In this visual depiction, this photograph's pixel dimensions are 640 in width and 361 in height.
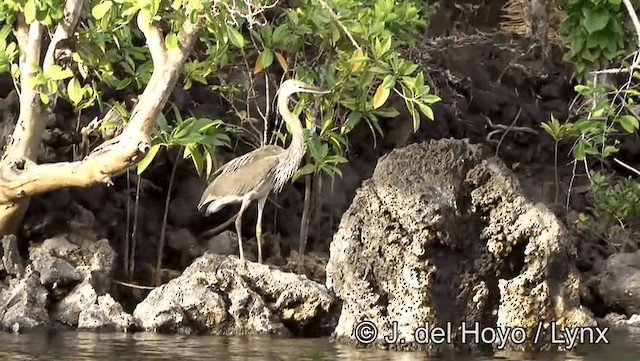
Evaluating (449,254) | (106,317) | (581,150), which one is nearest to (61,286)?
(106,317)

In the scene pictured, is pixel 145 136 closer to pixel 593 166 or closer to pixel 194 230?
pixel 194 230

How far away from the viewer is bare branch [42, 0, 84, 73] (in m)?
9.00

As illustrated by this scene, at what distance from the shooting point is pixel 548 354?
7637 mm

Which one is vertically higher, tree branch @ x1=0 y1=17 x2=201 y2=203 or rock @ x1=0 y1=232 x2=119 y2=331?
tree branch @ x1=0 y1=17 x2=201 y2=203

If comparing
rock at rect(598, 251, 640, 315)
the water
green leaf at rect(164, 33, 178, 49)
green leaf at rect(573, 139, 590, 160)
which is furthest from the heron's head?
rock at rect(598, 251, 640, 315)

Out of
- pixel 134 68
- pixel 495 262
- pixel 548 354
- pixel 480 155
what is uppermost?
pixel 134 68

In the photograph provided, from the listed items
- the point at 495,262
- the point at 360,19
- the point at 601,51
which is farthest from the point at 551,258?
the point at 601,51

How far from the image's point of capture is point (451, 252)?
309 inches

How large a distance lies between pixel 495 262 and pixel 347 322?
41.9 inches

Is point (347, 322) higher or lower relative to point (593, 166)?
lower

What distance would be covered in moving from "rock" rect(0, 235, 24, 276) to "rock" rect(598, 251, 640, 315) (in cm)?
496

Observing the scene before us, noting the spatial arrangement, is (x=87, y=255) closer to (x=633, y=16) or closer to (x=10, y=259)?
(x=10, y=259)

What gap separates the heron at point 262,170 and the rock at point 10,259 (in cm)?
161

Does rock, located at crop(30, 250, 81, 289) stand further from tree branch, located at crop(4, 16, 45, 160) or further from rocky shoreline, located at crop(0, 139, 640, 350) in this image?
rocky shoreline, located at crop(0, 139, 640, 350)
